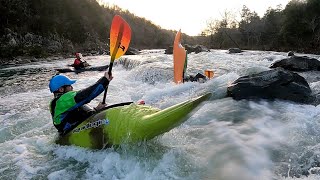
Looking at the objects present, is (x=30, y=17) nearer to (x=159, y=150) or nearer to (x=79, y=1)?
(x=79, y=1)

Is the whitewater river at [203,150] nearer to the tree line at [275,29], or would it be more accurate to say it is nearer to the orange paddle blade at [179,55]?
the orange paddle blade at [179,55]

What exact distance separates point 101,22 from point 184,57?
44.9 metres

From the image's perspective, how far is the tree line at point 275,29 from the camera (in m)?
28.7

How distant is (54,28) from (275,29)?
88.0ft

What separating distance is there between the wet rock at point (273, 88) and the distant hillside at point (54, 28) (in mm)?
23851

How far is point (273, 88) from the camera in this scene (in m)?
6.43

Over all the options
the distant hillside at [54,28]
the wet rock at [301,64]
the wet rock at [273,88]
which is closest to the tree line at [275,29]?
the distant hillside at [54,28]

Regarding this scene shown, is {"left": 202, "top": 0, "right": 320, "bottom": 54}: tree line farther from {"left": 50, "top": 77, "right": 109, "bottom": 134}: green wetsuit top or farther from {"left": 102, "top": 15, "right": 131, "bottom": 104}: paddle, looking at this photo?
{"left": 50, "top": 77, "right": 109, "bottom": 134}: green wetsuit top

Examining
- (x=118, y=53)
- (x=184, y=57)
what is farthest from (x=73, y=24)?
(x=118, y=53)

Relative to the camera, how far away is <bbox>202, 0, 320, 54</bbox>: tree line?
28.7m

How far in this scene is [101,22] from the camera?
169 feet

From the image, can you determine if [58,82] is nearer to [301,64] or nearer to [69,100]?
[69,100]

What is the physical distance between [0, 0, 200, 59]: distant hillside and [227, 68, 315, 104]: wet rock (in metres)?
23.9

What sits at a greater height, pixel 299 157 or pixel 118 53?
pixel 118 53
